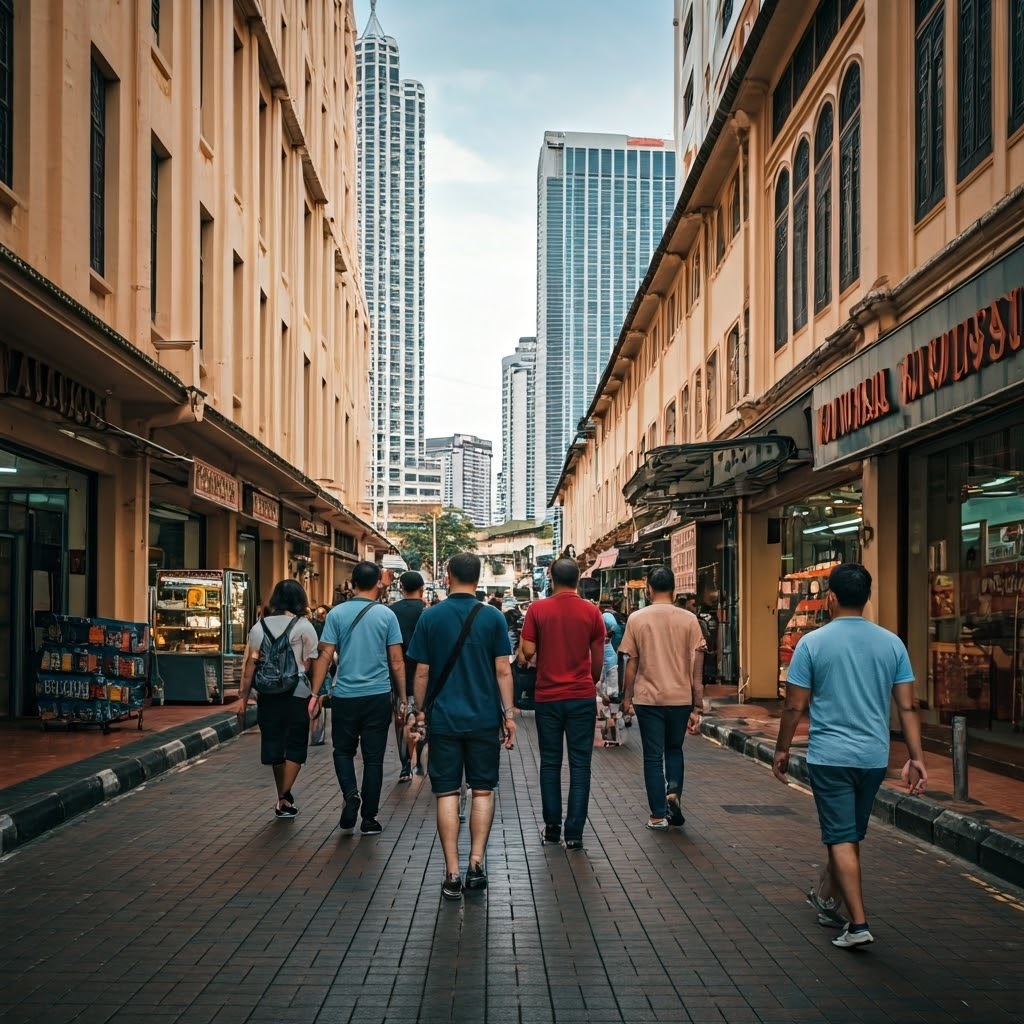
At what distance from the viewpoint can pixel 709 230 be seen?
84.7 ft

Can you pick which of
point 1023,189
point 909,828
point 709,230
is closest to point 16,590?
point 909,828

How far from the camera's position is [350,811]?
28.3 ft

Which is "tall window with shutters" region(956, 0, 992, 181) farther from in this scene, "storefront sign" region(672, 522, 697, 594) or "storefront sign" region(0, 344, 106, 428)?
"storefront sign" region(672, 522, 697, 594)

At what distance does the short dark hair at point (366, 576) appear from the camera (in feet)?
28.3

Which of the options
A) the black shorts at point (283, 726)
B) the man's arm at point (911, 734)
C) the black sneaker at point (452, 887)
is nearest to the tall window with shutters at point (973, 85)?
the man's arm at point (911, 734)

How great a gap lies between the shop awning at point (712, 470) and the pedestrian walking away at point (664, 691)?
7965 millimetres

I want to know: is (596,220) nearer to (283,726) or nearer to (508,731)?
(283,726)

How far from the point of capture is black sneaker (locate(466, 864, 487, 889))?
22.4 ft

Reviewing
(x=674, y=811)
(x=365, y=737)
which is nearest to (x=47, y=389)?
A: (x=365, y=737)

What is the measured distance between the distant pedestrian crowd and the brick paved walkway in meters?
0.35

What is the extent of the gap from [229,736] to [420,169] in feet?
530

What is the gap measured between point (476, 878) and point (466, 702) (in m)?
1.00

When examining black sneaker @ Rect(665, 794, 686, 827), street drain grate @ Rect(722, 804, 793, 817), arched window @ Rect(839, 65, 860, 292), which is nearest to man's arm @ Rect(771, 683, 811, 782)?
black sneaker @ Rect(665, 794, 686, 827)

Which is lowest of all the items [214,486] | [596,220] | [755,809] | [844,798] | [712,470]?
[755,809]
